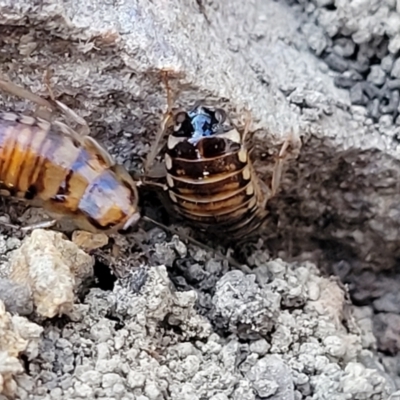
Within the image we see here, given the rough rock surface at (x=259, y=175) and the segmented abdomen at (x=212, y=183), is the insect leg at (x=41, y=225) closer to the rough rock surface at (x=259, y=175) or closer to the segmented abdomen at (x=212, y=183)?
the rough rock surface at (x=259, y=175)

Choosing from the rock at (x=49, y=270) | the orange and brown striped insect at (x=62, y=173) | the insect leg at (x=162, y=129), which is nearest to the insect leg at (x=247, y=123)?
the insect leg at (x=162, y=129)

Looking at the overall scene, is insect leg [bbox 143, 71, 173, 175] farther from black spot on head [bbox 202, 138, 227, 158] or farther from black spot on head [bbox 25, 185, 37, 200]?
black spot on head [bbox 25, 185, 37, 200]

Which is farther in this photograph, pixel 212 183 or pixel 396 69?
pixel 396 69

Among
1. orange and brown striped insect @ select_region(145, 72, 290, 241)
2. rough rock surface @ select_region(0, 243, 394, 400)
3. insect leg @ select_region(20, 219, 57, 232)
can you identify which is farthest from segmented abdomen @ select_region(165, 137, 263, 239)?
insect leg @ select_region(20, 219, 57, 232)

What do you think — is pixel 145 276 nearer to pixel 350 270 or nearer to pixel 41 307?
pixel 41 307

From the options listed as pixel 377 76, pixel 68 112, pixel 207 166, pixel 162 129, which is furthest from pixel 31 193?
pixel 377 76

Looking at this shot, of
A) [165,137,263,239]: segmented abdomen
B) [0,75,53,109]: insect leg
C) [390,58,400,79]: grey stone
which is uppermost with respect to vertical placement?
[390,58,400,79]: grey stone

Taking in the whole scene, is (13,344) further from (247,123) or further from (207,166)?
(247,123)
